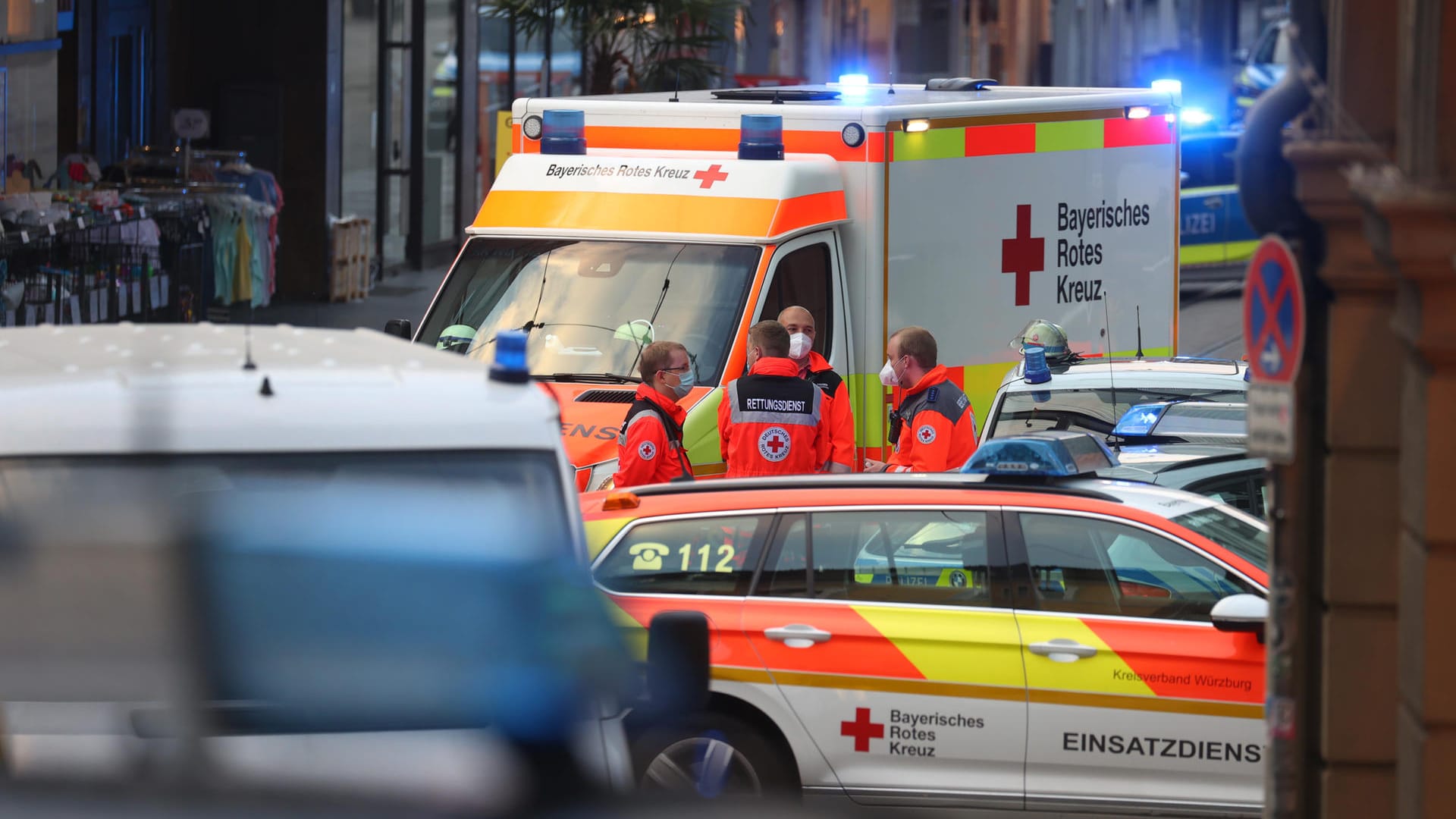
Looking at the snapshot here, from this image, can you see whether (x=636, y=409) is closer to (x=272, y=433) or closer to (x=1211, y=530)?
(x=1211, y=530)

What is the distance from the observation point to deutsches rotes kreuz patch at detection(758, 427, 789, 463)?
9.18 metres

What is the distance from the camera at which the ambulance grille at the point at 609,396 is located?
31.5ft

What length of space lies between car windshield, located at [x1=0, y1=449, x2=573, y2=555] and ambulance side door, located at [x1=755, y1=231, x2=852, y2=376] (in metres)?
6.34

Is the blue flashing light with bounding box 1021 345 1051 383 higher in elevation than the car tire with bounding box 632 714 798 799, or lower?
higher

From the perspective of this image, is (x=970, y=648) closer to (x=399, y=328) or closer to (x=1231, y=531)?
(x=1231, y=531)

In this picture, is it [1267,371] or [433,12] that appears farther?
[433,12]

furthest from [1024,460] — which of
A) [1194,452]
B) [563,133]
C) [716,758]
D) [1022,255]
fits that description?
[1022,255]

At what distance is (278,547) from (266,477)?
0.15m

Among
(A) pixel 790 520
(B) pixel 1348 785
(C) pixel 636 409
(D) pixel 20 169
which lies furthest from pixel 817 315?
(D) pixel 20 169

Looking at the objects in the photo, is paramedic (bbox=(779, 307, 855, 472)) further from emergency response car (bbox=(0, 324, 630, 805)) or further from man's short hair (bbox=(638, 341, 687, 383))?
emergency response car (bbox=(0, 324, 630, 805))

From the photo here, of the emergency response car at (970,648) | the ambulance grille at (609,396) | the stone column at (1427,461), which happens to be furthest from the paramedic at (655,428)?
the stone column at (1427,461)

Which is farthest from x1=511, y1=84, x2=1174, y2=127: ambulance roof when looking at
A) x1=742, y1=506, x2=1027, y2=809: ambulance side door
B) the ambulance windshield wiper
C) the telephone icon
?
x1=742, y1=506, x2=1027, y2=809: ambulance side door

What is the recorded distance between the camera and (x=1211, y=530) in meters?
6.98

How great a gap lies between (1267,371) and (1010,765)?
240cm
